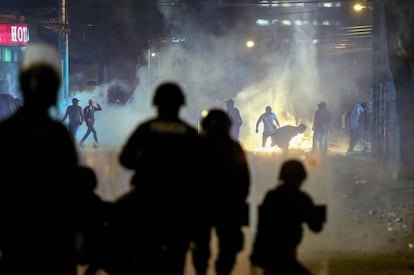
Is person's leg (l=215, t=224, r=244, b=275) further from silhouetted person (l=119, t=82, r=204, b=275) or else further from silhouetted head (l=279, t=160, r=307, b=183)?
silhouetted head (l=279, t=160, r=307, b=183)

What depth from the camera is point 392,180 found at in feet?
47.0

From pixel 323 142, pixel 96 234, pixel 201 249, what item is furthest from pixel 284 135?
pixel 96 234

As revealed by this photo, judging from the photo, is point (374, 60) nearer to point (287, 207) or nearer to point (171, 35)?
point (287, 207)

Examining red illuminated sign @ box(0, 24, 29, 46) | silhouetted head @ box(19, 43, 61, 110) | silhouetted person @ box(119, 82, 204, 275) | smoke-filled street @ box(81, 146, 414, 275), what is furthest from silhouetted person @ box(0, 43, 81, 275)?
red illuminated sign @ box(0, 24, 29, 46)

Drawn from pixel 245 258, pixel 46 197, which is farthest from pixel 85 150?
pixel 46 197

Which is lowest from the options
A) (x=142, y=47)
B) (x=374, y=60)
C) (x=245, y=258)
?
(x=245, y=258)

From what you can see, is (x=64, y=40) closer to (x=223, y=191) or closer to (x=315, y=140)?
(x=315, y=140)

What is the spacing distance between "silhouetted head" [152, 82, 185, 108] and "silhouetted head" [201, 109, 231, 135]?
0.56 meters

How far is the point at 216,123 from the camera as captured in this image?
5.70 metres

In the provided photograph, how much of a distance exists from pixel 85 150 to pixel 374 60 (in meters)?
9.21

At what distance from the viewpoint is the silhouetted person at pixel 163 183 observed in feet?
16.5

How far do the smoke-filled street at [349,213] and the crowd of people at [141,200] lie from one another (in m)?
0.36

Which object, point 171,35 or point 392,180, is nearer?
point 392,180

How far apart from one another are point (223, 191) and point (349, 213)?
577 centimetres
